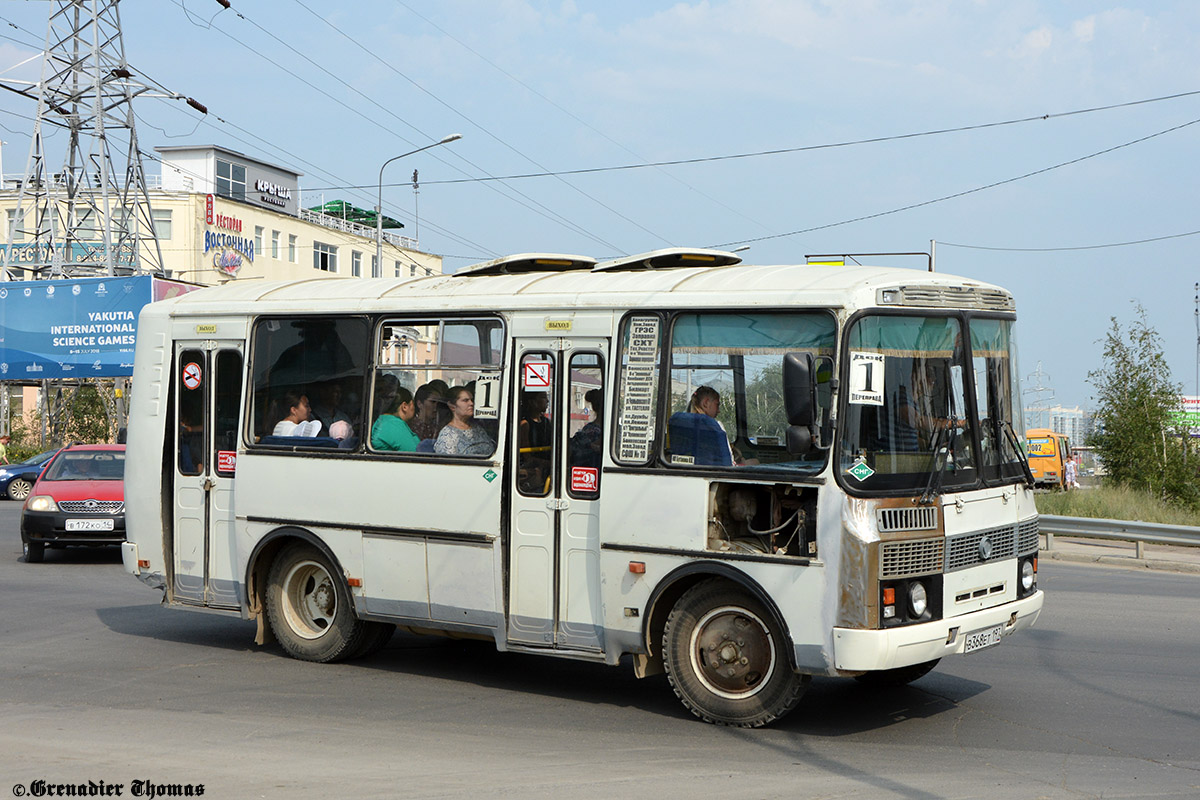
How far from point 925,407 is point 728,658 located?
1894 millimetres

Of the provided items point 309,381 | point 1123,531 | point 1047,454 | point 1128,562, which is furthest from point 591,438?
point 1047,454

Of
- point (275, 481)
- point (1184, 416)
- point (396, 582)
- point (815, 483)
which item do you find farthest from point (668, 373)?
point (1184, 416)

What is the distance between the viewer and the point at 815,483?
6.92 meters

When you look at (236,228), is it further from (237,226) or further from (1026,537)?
(1026,537)

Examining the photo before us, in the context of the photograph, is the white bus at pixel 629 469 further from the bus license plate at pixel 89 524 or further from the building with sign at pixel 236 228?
the building with sign at pixel 236 228

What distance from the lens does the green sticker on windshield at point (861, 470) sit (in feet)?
22.6

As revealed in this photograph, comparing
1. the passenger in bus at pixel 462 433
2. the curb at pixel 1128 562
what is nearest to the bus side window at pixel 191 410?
the passenger in bus at pixel 462 433

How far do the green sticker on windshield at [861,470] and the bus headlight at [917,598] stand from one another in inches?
26.6

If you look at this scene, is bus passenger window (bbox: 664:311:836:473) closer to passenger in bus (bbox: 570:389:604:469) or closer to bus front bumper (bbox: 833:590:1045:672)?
passenger in bus (bbox: 570:389:604:469)

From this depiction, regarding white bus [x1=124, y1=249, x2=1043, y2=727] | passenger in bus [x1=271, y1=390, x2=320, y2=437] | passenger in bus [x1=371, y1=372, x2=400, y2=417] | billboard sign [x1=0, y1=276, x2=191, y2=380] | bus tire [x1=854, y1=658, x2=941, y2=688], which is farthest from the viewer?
billboard sign [x1=0, y1=276, x2=191, y2=380]

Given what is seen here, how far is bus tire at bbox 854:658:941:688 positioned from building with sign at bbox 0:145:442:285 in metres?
52.2

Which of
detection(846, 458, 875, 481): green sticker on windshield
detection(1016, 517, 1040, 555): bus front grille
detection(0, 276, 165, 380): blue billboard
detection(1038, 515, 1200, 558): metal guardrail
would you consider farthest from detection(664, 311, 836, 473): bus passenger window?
detection(0, 276, 165, 380): blue billboard

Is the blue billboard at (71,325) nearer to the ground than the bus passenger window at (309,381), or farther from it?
farther from it

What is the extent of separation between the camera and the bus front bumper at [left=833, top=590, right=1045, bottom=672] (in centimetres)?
675
